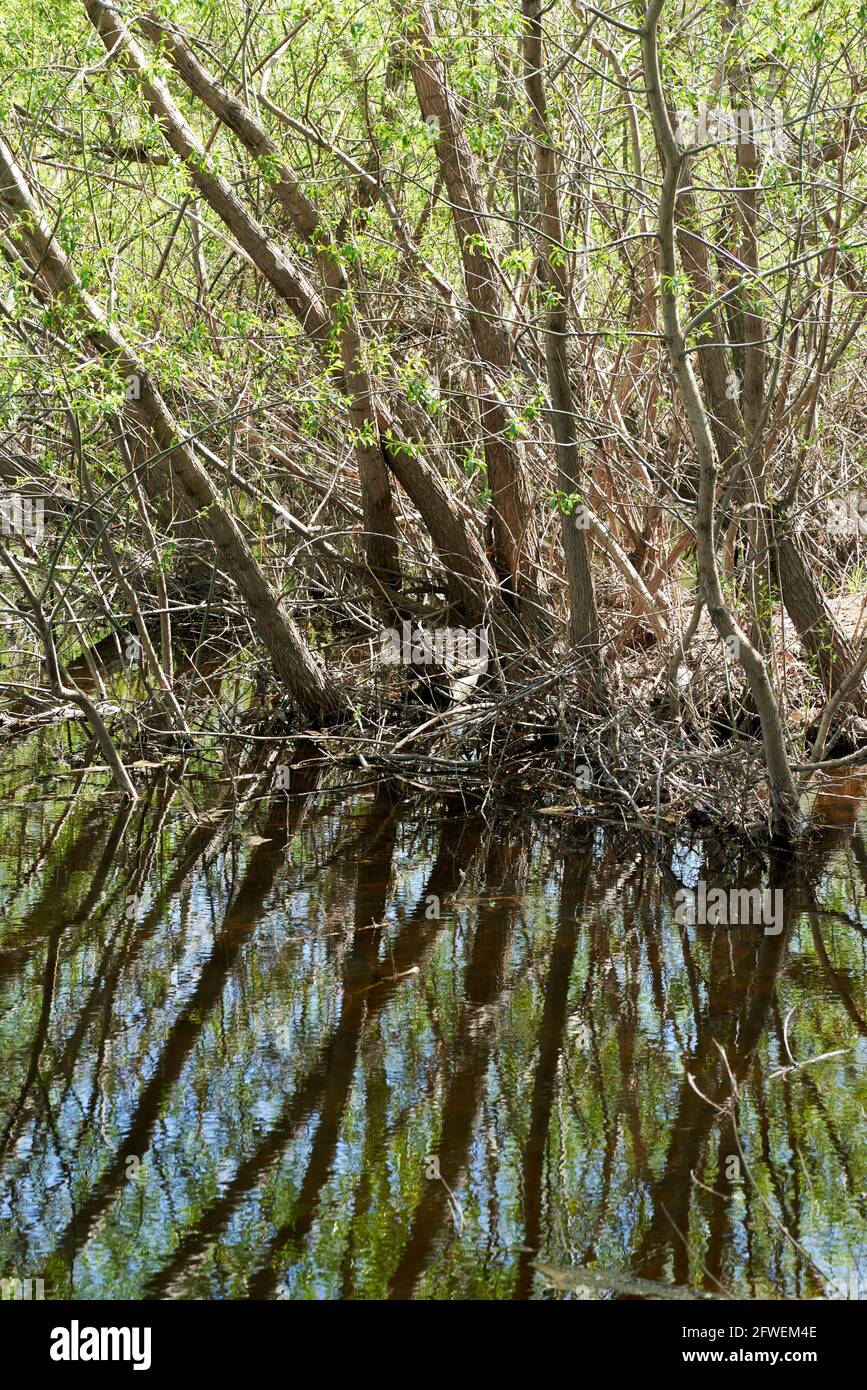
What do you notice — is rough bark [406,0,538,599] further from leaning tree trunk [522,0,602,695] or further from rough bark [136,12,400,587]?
rough bark [136,12,400,587]

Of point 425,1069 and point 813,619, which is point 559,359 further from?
point 425,1069

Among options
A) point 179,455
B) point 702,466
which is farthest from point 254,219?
point 702,466

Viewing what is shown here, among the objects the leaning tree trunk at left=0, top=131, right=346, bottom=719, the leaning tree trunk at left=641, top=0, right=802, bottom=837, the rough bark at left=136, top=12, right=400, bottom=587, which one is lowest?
the leaning tree trunk at left=641, top=0, right=802, bottom=837

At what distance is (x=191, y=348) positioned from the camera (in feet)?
26.6

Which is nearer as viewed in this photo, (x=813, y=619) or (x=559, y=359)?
(x=559, y=359)

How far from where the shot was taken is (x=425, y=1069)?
5367mm

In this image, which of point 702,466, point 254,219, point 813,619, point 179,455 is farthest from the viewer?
point 254,219

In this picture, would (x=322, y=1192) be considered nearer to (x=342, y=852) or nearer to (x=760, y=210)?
(x=342, y=852)

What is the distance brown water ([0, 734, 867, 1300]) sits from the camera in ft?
13.8

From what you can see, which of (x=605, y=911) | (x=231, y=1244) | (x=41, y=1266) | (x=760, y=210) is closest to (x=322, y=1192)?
(x=231, y=1244)

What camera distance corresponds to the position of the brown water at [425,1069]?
4.21 m

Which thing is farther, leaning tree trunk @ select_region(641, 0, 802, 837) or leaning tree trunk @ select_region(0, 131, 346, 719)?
leaning tree trunk @ select_region(0, 131, 346, 719)

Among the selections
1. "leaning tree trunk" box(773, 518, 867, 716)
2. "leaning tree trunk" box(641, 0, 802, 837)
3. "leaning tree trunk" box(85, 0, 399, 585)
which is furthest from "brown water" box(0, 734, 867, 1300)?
"leaning tree trunk" box(85, 0, 399, 585)

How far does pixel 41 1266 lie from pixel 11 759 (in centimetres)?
677
